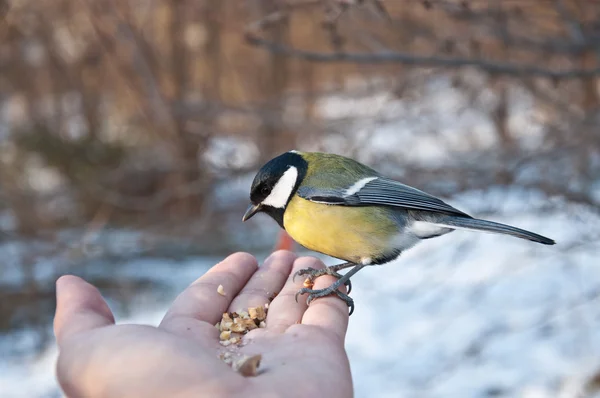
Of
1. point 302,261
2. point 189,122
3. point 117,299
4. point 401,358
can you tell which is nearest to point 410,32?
point 302,261

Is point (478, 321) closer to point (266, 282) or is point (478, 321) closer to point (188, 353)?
point (266, 282)

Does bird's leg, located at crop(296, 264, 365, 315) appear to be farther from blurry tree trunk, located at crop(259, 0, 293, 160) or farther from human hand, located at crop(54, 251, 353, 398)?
blurry tree trunk, located at crop(259, 0, 293, 160)

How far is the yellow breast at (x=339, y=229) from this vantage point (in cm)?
199

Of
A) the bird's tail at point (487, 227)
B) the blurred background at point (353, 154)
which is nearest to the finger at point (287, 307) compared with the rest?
the bird's tail at point (487, 227)

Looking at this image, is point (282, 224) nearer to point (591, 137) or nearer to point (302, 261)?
point (302, 261)

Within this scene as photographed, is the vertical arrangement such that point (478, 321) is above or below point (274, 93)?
below

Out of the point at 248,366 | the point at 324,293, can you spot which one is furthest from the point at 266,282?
the point at 248,366

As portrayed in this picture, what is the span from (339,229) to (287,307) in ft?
1.02

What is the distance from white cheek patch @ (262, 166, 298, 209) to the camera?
209cm

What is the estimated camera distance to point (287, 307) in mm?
1901

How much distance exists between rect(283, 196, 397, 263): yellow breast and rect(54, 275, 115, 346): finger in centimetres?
70

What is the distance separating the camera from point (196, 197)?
6285mm

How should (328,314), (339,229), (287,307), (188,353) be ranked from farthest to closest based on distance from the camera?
(339,229)
(287,307)
(328,314)
(188,353)

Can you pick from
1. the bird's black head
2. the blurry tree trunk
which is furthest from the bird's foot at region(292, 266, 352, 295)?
the blurry tree trunk
